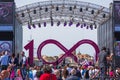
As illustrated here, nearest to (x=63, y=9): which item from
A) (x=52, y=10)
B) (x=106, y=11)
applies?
(x=52, y=10)

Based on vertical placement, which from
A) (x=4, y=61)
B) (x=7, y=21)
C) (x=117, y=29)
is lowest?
(x=4, y=61)

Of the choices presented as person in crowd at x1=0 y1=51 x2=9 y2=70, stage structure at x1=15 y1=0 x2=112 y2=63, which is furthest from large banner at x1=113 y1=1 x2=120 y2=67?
person in crowd at x1=0 y1=51 x2=9 y2=70

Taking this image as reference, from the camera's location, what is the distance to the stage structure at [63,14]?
2042 inches

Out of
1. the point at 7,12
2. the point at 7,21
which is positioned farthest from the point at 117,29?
the point at 7,12

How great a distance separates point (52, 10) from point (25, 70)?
26462mm

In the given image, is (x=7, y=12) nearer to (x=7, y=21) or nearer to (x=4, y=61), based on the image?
(x=7, y=21)

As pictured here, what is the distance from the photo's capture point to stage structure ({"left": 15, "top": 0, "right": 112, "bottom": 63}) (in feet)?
170

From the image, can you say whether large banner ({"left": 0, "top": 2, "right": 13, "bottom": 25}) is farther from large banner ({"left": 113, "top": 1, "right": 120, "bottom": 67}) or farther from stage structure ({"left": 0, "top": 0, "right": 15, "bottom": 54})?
large banner ({"left": 113, "top": 1, "right": 120, "bottom": 67})

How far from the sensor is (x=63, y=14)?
57.8m

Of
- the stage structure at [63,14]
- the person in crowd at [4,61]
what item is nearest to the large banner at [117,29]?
the stage structure at [63,14]

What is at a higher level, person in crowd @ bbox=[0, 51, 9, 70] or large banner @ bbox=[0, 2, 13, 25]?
large banner @ bbox=[0, 2, 13, 25]

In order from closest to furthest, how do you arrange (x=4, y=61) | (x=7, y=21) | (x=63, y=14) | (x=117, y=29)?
1. (x=4, y=61)
2. (x=117, y=29)
3. (x=7, y=21)
4. (x=63, y=14)

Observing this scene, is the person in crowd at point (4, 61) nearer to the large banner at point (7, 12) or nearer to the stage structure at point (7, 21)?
the stage structure at point (7, 21)

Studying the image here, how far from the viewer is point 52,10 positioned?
54.8 metres
